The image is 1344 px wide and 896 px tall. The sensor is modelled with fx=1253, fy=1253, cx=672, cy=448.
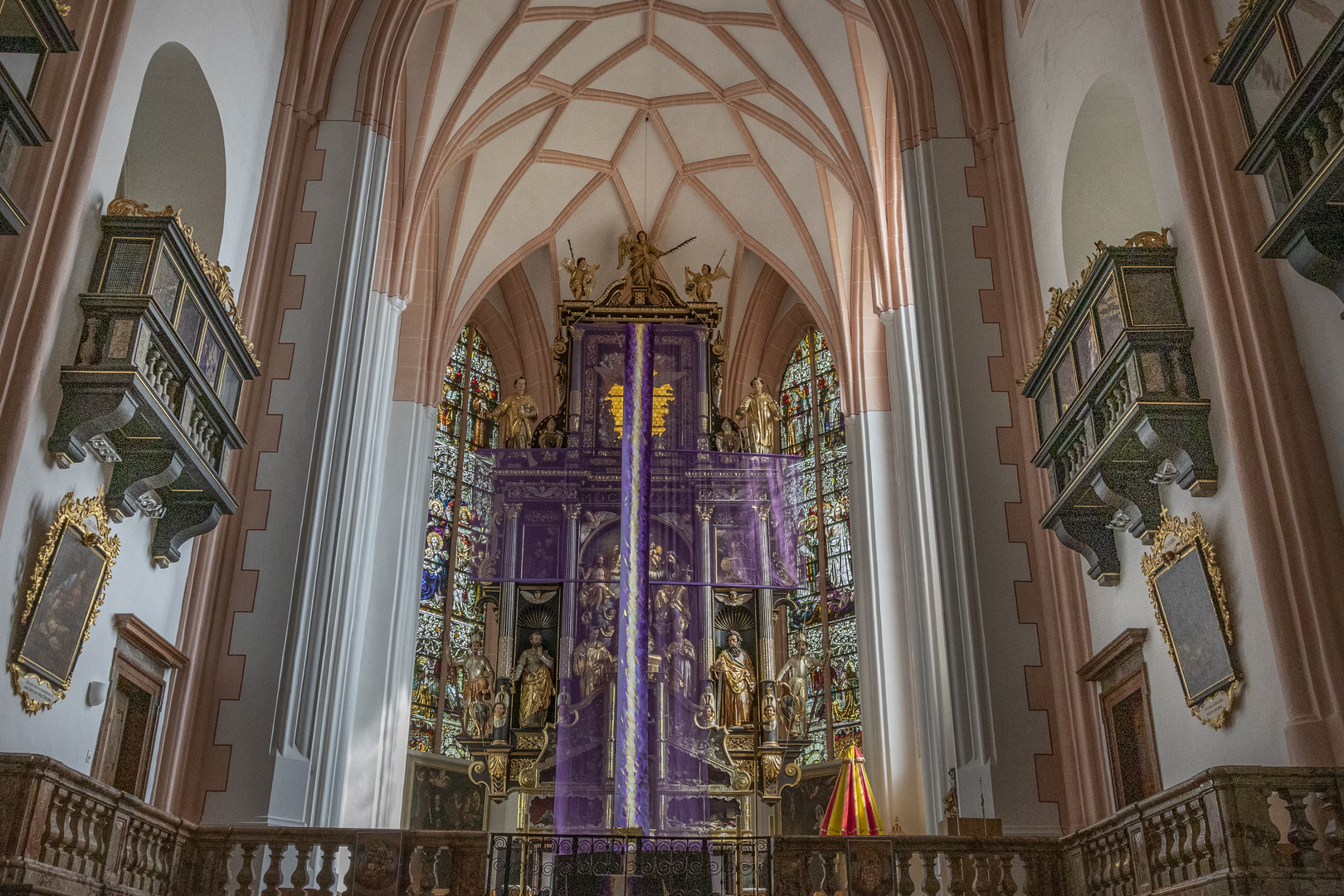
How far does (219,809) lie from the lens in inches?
328

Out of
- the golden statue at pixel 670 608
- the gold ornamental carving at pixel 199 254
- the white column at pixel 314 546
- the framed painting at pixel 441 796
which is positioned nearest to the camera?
the gold ornamental carving at pixel 199 254

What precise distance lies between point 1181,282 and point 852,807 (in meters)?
6.29

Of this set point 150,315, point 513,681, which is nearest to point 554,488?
point 513,681

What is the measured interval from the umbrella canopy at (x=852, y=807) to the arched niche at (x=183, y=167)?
283 inches

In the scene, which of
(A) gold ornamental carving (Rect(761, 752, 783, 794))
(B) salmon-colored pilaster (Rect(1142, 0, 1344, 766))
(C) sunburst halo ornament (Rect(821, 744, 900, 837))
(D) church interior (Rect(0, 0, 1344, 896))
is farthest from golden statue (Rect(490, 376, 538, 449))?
(B) salmon-colored pilaster (Rect(1142, 0, 1344, 766))

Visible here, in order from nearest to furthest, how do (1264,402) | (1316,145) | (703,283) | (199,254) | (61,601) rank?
1. (1316,145)
2. (1264,402)
3. (61,601)
4. (199,254)
5. (703,283)

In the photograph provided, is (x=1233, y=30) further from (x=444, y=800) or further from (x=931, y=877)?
(x=444, y=800)

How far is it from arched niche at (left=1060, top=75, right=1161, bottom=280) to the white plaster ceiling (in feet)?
17.5

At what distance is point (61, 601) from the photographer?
21.8 feet

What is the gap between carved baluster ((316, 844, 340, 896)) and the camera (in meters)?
6.94

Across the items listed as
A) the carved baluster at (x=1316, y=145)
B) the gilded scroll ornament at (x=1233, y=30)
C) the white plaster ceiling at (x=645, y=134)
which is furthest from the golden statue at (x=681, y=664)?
the carved baluster at (x=1316, y=145)

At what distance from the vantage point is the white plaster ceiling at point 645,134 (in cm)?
1480

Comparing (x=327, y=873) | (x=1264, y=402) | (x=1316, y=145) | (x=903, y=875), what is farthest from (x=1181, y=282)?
(x=327, y=873)

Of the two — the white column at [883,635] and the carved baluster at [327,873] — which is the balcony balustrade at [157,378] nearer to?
the carved baluster at [327,873]
